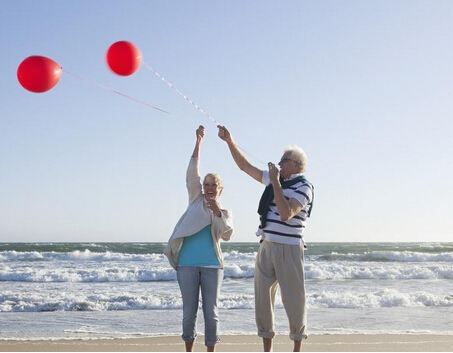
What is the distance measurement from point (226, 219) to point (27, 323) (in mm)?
4169

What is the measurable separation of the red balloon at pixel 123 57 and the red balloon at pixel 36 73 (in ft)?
1.28

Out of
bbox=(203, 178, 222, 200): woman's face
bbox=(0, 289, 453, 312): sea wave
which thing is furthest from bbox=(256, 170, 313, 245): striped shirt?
bbox=(0, 289, 453, 312): sea wave

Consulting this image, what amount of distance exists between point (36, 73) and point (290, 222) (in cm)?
195

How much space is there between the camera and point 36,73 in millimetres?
4184

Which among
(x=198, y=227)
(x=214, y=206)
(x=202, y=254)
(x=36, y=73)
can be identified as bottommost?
(x=202, y=254)

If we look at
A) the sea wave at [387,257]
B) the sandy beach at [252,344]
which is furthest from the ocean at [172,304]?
the sea wave at [387,257]

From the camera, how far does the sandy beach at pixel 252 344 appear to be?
531 cm

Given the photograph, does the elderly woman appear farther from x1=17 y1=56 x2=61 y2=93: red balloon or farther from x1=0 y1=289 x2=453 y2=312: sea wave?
x1=0 y1=289 x2=453 y2=312: sea wave

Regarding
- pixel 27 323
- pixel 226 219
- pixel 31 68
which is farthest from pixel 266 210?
pixel 27 323

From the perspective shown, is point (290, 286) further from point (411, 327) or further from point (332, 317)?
point (332, 317)

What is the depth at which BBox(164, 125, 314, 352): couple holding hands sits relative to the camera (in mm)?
3781

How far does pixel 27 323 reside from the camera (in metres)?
7.14

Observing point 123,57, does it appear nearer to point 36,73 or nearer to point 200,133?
point 36,73

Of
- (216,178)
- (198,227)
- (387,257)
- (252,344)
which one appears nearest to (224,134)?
(216,178)
